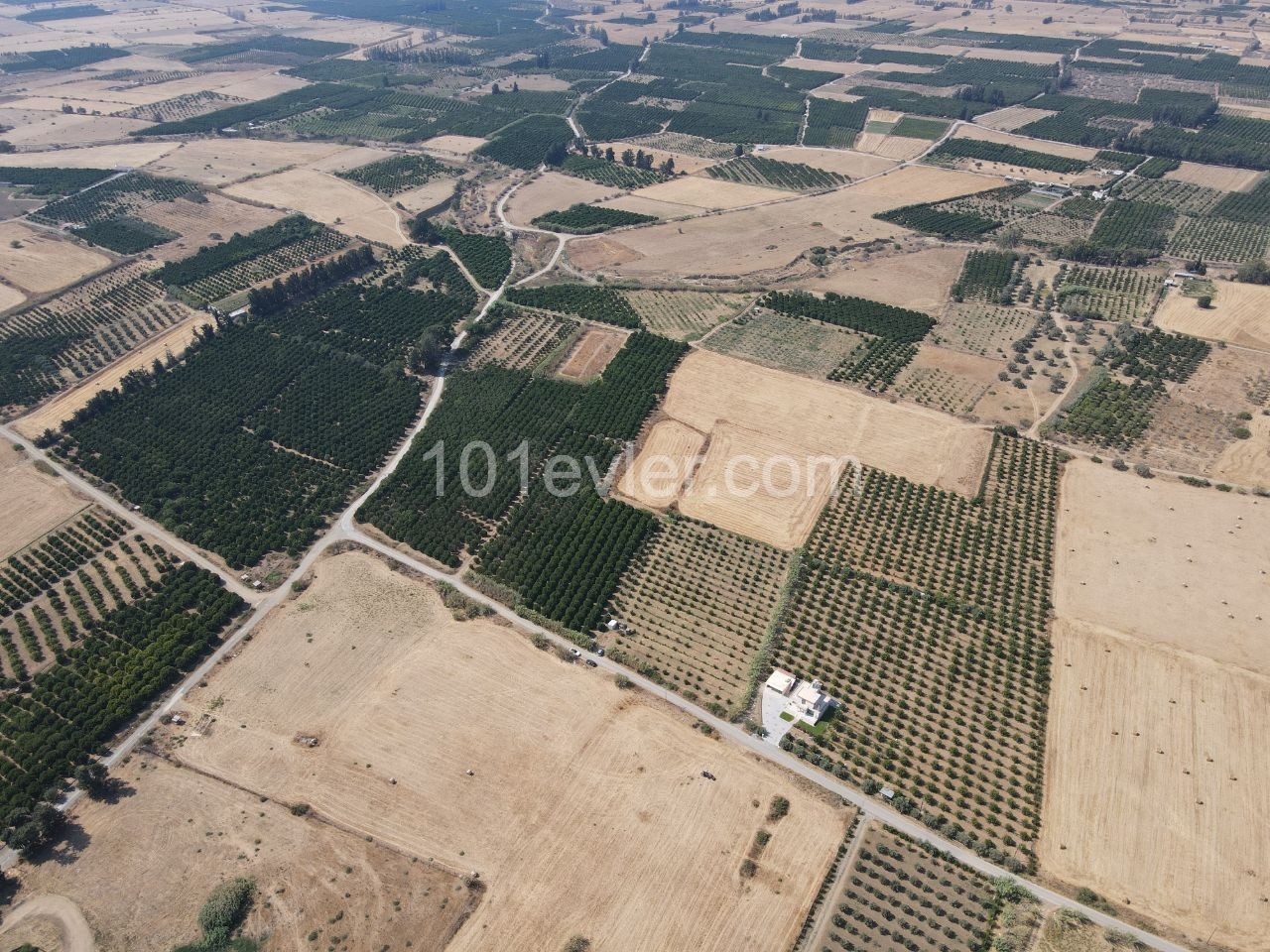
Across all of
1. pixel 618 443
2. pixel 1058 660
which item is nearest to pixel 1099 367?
pixel 1058 660

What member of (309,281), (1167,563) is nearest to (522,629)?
(1167,563)

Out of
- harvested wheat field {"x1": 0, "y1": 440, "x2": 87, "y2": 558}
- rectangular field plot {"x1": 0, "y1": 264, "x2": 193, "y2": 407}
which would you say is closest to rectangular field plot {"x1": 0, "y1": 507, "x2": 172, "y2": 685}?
harvested wheat field {"x1": 0, "y1": 440, "x2": 87, "y2": 558}

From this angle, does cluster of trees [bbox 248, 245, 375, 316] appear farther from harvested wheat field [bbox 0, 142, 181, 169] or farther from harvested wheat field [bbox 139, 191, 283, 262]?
harvested wheat field [bbox 0, 142, 181, 169]

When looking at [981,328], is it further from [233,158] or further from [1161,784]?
[233,158]

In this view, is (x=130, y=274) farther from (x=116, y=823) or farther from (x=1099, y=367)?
(x=1099, y=367)

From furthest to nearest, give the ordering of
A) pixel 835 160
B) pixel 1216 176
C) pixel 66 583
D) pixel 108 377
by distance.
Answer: pixel 835 160
pixel 1216 176
pixel 108 377
pixel 66 583
